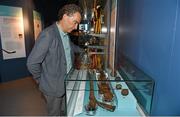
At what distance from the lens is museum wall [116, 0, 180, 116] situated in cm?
99

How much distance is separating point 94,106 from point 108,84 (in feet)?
0.77

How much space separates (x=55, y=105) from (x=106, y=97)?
56 centimetres

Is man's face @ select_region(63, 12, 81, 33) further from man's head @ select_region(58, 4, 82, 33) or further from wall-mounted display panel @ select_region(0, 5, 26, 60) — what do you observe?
wall-mounted display panel @ select_region(0, 5, 26, 60)

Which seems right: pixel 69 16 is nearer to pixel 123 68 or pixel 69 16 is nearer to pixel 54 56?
pixel 54 56

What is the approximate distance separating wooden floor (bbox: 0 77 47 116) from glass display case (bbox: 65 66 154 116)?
161 cm

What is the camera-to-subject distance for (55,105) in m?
1.74

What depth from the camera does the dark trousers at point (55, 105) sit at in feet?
5.60

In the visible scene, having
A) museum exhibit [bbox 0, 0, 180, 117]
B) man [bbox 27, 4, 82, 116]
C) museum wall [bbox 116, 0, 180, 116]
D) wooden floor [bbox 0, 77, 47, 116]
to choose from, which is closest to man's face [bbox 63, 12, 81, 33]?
man [bbox 27, 4, 82, 116]

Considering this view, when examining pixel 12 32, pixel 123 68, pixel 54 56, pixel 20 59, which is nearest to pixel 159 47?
pixel 54 56

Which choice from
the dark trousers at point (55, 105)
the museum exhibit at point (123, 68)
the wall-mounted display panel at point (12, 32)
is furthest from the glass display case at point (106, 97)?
the wall-mounted display panel at point (12, 32)

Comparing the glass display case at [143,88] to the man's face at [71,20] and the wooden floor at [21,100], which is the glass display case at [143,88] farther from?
the wooden floor at [21,100]

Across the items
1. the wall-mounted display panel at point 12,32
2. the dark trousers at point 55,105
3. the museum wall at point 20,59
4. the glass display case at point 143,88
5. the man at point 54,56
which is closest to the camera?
the glass display case at point 143,88

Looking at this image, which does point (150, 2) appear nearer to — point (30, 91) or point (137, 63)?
point (137, 63)

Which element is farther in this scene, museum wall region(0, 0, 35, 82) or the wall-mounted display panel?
museum wall region(0, 0, 35, 82)
